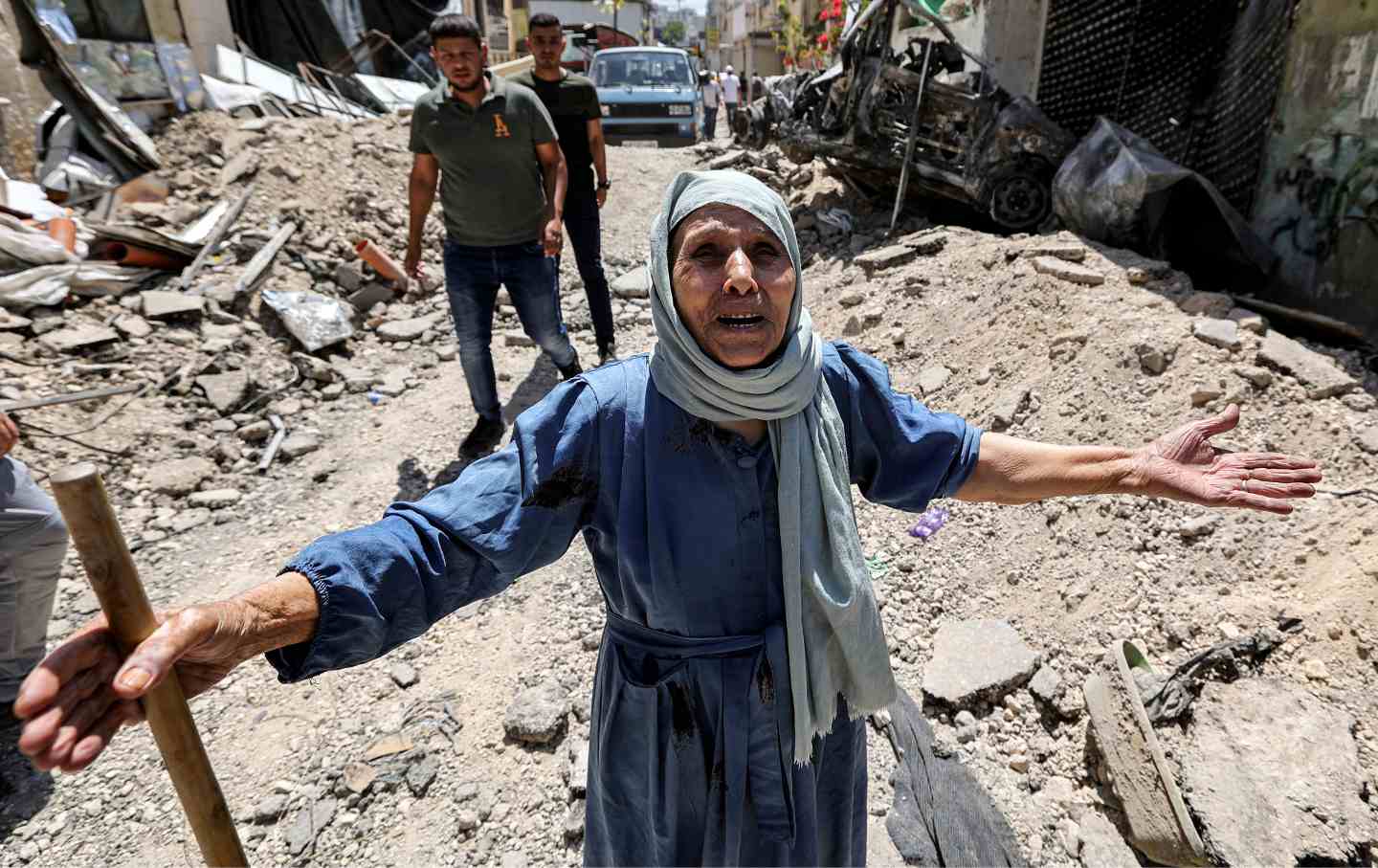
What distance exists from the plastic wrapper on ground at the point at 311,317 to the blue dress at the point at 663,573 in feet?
16.2

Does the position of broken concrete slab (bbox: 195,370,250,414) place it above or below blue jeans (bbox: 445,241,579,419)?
below

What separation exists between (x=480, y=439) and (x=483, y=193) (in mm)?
1335

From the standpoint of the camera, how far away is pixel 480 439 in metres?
4.24

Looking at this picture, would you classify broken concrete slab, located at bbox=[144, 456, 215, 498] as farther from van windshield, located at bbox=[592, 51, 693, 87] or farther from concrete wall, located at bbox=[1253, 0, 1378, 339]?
van windshield, located at bbox=[592, 51, 693, 87]

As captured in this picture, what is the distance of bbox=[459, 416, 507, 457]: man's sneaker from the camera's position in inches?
166

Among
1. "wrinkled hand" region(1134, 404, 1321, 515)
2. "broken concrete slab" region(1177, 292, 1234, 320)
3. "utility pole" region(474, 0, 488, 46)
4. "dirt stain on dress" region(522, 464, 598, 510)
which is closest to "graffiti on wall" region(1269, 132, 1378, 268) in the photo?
"broken concrete slab" region(1177, 292, 1234, 320)

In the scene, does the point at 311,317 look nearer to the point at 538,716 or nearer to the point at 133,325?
the point at 133,325

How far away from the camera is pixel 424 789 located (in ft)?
7.79

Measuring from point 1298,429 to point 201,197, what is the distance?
8.27 meters

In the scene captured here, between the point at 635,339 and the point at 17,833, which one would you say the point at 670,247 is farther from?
the point at 635,339

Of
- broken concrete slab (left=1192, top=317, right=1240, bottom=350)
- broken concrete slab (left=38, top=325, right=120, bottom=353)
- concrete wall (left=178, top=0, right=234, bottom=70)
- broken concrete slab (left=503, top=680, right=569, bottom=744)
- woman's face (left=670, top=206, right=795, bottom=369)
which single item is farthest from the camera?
concrete wall (left=178, top=0, right=234, bottom=70)

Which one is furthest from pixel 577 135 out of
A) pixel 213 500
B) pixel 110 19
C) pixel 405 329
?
pixel 110 19

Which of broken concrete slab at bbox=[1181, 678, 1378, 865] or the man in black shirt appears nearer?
broken concrete slab at bbox=[1181, 678, 1378, 865]

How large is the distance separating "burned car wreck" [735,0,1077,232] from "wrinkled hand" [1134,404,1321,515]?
551 centimetres
